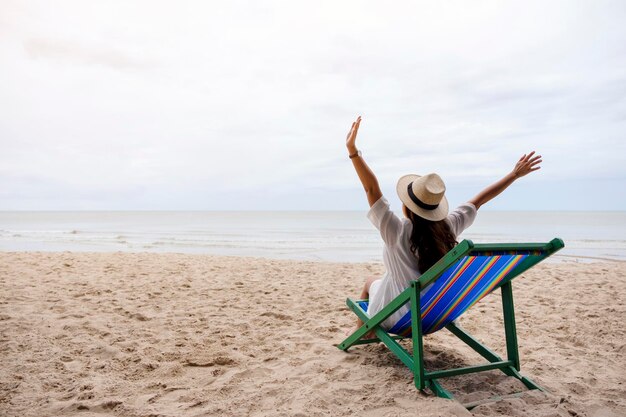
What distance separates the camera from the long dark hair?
226 cm

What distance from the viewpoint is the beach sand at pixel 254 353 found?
224 cm

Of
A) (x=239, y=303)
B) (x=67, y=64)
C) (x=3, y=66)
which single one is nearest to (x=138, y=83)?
(x=67, y=64)

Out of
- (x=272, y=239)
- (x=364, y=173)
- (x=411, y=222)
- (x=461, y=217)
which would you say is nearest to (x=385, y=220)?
(x=411, y=222)

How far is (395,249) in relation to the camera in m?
2.36

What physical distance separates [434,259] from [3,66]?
1711cm

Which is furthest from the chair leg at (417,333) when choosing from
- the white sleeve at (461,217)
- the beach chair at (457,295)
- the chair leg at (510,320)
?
the chair leg at (510,320)

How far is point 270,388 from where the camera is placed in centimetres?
247

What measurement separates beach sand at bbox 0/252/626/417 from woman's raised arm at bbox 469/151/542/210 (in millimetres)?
1214

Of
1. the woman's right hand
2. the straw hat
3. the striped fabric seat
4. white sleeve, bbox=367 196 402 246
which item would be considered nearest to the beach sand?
the striped fabric seat

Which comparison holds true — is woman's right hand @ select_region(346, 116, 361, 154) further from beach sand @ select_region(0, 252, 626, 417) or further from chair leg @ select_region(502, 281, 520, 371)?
beach sand @ select_region(0, 252, 626, 417)

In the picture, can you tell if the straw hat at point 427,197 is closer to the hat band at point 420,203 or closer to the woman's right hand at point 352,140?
the hat band at point 420,203

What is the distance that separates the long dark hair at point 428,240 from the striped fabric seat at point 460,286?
17cm

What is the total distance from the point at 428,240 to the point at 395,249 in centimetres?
21

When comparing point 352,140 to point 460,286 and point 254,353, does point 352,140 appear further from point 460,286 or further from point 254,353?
point 254,353
